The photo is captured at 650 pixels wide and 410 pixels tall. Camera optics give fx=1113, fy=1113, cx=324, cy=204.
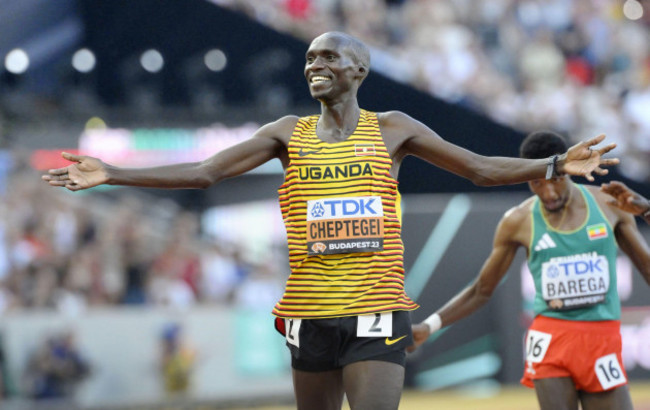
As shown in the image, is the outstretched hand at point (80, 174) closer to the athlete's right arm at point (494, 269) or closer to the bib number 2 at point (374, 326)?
the bib number 2 at point (374, 326)

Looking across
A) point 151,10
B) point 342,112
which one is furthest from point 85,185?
point 151,10

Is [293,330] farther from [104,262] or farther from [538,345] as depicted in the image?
[104,262]

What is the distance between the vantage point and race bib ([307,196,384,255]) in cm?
544

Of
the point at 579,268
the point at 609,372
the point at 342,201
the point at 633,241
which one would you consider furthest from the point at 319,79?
the point at 609,372

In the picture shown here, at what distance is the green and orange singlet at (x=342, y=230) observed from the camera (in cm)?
544

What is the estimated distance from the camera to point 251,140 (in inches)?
225

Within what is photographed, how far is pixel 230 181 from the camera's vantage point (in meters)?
17.4

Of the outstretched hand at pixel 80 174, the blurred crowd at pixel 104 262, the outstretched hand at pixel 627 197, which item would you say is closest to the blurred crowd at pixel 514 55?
the blurred crowd at pixel 104 262

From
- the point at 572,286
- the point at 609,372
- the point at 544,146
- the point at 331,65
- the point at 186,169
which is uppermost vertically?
the point at 331,65

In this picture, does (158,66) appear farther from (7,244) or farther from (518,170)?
(518,170)

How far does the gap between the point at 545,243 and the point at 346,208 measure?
1945 millimetres

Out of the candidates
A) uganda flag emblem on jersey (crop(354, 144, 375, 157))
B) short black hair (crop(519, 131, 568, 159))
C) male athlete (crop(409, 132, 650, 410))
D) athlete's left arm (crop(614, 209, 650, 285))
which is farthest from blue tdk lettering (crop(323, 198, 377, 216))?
athlete's left arm (crop(614, 209, 650, 285))

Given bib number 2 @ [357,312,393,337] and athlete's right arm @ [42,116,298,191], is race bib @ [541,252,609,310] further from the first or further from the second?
athlete's right arm @ [42,116,298,191]

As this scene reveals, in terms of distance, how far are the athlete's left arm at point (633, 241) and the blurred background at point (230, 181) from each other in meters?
6.86
